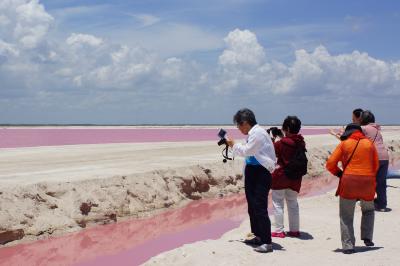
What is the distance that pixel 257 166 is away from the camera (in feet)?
23.1

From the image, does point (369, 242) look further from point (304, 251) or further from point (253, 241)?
point (253, 241)

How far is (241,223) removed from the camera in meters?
11.0

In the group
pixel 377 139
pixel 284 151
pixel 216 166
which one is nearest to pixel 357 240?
pixel 284 151

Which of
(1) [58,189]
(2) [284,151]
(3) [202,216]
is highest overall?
(2) [284,151]

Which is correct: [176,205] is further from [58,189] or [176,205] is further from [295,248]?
[295,248]

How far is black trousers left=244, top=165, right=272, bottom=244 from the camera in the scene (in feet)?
23.2

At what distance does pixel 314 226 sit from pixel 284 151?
2211 millimetres

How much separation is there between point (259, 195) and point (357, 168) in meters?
1.30

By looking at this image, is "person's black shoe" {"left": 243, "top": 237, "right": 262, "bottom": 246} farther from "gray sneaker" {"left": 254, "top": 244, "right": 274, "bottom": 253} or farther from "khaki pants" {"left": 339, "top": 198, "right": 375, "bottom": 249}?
"khaki pants" {"left": 339, "top": 198, "right": 375, "bottom": 249}

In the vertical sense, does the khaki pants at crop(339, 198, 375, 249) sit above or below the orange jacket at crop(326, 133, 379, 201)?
below

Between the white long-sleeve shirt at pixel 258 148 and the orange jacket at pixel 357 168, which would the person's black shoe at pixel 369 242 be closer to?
the orange jacket at pixel 357 168

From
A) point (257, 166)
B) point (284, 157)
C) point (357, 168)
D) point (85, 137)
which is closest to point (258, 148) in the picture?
point (257, 166)

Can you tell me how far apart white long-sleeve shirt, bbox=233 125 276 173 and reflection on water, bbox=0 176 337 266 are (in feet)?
9.35

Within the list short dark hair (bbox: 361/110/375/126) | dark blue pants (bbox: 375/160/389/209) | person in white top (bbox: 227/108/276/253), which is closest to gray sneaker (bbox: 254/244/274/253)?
person in white top (bbox: 227/108/276/253)
